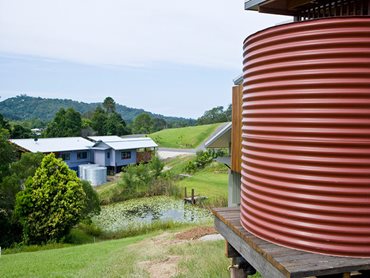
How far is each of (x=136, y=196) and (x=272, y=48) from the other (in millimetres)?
21940

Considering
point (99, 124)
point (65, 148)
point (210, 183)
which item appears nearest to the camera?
point (210, 183)

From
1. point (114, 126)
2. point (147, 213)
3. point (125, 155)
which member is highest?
point (114, 126)

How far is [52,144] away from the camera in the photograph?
28.7 metres

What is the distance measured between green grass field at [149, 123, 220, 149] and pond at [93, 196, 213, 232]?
88.0 ft

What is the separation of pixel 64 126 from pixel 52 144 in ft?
34.0

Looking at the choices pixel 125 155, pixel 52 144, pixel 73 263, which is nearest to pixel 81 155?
pixel 52 144

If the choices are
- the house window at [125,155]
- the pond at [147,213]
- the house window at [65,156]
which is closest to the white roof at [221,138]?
the pond at [147,213]

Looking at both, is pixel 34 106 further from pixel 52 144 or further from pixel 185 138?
pixel 52 144

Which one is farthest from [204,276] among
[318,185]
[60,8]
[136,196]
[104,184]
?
[104,184]

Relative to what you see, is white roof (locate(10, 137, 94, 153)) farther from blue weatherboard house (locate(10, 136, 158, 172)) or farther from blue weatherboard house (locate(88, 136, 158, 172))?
blue weatherboard house (locate(88, 136, 158, 172))

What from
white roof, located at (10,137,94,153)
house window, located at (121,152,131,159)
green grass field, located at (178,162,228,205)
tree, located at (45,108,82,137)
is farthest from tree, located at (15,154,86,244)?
tree, located at (45,108,82,137)

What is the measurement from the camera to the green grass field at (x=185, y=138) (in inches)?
1953

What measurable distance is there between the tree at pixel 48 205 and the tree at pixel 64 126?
24814 millimetres

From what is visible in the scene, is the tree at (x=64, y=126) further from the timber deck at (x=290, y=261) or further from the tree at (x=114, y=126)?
the timber deck at (x=290, y=261)
